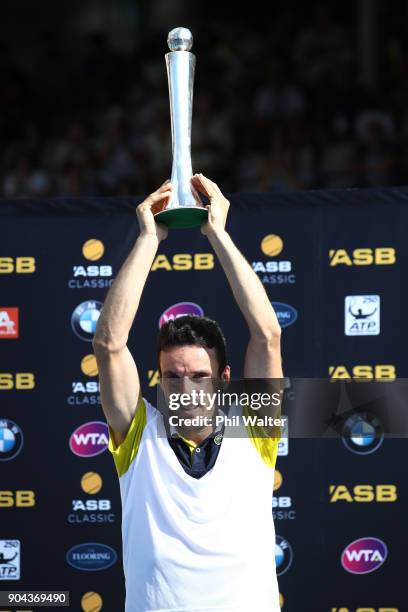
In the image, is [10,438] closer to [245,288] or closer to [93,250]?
[93,250]

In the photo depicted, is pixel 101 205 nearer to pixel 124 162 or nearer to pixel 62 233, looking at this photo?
pixel 62 233

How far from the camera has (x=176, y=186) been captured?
353cm

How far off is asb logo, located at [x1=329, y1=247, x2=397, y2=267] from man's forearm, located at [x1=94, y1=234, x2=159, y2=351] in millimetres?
2081

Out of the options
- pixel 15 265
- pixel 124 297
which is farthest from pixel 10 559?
pixel 124 297

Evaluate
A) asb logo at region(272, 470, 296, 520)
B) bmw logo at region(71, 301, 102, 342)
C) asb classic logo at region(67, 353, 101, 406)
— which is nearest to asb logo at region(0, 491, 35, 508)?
asb classic logo at region(67, 353, 101, 406)

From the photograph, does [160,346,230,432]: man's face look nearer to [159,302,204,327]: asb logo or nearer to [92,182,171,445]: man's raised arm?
[92,182,171,445]: man's raised arm

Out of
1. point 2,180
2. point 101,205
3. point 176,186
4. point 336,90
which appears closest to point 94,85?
point 2,180

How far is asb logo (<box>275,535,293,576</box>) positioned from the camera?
209 inches

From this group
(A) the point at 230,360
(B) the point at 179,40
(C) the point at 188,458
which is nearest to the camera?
(C) the point at 188,458

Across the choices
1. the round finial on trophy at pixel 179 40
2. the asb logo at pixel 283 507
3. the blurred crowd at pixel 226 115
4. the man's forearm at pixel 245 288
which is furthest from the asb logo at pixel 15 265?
the blurred crowd at pixel 226 115

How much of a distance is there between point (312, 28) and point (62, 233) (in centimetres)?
572

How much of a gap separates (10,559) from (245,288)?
105 inches

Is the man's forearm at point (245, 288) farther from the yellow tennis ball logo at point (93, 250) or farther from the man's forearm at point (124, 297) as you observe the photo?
the yellow tennis ball logo at point (93, 250)

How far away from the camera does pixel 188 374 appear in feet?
11.2
